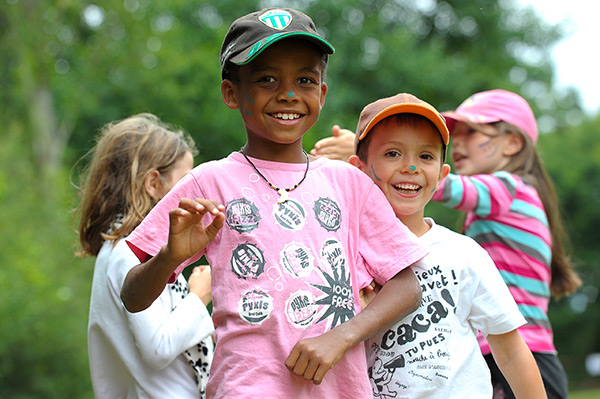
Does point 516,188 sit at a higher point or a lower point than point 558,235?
higher

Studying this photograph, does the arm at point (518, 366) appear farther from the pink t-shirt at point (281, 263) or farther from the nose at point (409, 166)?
the nose at point (409, 166)

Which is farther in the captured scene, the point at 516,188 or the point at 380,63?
the point at 380,63

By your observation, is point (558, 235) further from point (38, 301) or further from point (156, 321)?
point (38, 301)

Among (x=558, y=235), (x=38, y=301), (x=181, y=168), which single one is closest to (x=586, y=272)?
(x=38, y=301)

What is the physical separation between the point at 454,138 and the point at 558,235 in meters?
0.86

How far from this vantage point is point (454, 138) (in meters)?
4.00

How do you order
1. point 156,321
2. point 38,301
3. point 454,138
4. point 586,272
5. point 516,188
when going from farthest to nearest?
point 586,272 → point 38,301 → point 454,138 → point 516,188 → point 156,321

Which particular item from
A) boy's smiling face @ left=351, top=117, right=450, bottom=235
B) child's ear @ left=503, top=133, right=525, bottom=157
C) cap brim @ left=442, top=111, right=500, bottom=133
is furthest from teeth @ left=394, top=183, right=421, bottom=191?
child's ear @ left=503, top=133, right=525, bottom=157

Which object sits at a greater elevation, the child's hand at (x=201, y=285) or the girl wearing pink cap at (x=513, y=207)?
the girl wearing pink cap at (x=513, y=207)

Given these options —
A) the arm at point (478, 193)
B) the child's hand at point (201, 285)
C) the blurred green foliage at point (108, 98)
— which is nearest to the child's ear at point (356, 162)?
the arm at point (478, 193)

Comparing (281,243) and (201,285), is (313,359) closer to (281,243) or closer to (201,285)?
(281,243)

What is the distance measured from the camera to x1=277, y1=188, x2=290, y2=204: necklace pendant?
2.19 meters

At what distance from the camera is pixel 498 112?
396cm

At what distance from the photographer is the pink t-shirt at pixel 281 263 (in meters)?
2.05
